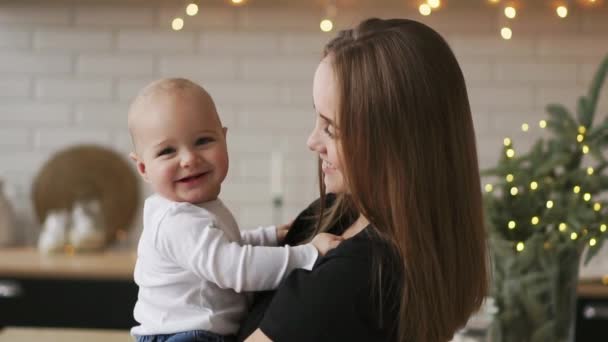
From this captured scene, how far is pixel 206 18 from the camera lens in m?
3.71

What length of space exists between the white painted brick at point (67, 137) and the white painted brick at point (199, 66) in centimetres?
37

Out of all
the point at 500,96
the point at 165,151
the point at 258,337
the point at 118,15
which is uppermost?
the point at 118,15

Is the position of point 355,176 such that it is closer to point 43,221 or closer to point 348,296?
point 348,296

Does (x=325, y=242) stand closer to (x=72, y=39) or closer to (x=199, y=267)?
(x=199, y=267)

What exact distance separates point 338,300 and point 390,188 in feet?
0.57

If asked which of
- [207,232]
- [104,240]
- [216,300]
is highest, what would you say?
[207,232]

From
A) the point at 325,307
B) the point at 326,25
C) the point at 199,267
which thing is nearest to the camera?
the point at 325,307

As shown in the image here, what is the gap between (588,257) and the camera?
211 cm

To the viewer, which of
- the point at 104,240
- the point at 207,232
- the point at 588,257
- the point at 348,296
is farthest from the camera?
the point at 104,240

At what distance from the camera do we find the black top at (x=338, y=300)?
1252 millimetres

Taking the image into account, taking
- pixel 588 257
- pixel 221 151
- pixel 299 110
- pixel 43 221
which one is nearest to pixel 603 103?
pixel 299 110

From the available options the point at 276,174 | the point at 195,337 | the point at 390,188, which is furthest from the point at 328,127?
the point at 276,174

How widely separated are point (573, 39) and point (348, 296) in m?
2.75

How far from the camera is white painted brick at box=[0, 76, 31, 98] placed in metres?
3.76
